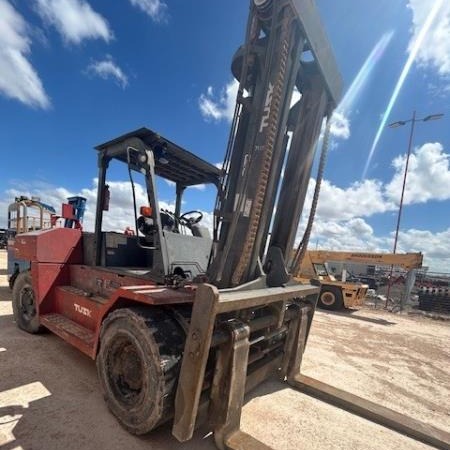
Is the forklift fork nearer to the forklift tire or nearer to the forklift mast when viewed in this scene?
the forklift mast

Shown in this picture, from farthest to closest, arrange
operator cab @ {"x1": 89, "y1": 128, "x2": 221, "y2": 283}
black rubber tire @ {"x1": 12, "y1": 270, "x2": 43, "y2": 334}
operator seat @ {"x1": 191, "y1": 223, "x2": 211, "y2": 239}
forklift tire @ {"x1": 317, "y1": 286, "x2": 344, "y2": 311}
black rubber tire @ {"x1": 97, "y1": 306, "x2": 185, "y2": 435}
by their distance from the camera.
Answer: forklift tire @ {"x1": 317, "y1": 286, "x2": 344, "y2": 311} → black rubber tire @ {"x1": 12, "y1": 270, "x2": 43, "y2": 334} → operator seat @ {"x1": 191, "y1": 223, "x2": 211, "y2": 239} → operator cab @ {"x1": 89, "y1": 128, "x2": 221, "y2": 283} → black rubber tire @ {"x1": 97, "y1": 306, "x2": 185, "y2": 435}

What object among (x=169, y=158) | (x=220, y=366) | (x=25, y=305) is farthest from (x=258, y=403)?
(x=25, y=305)

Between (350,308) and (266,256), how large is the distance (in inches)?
408

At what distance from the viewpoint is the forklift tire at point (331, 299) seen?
453 inches

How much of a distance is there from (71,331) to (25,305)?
1889mm

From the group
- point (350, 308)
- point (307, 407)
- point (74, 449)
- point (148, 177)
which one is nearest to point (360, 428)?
point (307, 407)

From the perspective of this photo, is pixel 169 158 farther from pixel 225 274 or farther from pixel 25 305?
pixel 25 305

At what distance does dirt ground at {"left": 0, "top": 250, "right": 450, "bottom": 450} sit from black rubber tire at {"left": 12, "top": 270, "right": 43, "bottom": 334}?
0.16 m

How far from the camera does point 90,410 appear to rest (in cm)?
293

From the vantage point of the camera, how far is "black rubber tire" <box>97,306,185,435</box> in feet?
7.81

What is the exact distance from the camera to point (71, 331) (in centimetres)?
381

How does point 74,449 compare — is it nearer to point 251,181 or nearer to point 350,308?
point 251,181

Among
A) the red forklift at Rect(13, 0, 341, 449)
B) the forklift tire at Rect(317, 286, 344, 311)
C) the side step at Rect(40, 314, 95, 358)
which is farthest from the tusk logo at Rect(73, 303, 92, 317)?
the forklift tire at Rect(317, 286, 344, 311)

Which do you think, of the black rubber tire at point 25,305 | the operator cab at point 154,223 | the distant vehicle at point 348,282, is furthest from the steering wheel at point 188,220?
the distant vehicle at point 348,282
